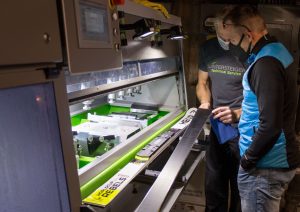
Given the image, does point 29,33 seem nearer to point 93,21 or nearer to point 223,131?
point 93,21

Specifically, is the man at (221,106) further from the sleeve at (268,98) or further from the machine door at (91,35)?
the machine door at (91,35)

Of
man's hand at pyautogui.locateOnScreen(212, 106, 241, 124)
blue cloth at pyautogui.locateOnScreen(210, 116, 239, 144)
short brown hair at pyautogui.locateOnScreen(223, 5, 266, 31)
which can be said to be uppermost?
short brown hair at pyautogui.locateOnScreen(223, 5, 266, 31)

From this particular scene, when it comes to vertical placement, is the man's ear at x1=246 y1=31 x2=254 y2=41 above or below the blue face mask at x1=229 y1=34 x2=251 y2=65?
above

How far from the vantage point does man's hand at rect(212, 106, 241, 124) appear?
207cm

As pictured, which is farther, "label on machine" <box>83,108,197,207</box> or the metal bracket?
"label on machine" <box>83,108,197,207</box>

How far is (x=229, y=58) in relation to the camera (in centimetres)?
217

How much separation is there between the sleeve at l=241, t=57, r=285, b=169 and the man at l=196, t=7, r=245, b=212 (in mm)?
567

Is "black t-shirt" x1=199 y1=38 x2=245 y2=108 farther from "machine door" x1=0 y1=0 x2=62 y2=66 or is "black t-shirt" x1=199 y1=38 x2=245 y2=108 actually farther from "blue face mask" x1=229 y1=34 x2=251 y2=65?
"machine door" x1=0 y1=0 x2=62 y2=66

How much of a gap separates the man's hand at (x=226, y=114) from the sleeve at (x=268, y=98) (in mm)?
538

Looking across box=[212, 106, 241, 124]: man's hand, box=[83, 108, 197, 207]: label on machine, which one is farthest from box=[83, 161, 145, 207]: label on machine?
box=[212, 106, 241, 124]: man's hand

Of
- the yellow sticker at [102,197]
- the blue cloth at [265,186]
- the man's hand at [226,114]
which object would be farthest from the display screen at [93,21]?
the man's hand at [226,114]

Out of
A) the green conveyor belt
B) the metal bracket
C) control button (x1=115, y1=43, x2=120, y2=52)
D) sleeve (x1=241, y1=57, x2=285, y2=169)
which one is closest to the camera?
the metal bracket

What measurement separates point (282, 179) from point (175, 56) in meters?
1.22

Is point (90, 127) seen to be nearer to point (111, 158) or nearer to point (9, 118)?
point (111, 158)
